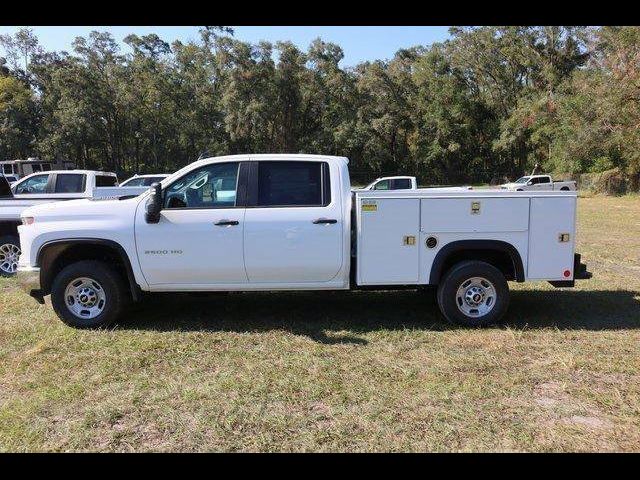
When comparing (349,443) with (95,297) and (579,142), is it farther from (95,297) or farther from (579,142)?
(579,142)

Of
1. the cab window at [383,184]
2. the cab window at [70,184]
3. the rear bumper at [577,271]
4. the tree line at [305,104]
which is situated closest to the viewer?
the rear bumper at [577,271]

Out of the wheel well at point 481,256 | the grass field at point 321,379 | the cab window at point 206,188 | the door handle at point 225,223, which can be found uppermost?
the cab window at point 206,188

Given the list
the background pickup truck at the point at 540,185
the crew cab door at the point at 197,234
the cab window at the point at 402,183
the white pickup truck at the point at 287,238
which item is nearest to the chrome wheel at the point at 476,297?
the white pickup truck at the point at 287,238

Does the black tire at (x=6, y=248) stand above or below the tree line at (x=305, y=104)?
below

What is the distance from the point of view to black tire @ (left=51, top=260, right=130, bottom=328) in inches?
236

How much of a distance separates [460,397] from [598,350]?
6.44 feet

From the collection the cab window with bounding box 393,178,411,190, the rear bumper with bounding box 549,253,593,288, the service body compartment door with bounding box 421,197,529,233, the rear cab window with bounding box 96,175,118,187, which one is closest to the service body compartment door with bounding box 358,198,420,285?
the service body compartment door with bounding box 421,197,529,233

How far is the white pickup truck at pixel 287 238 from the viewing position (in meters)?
5.89

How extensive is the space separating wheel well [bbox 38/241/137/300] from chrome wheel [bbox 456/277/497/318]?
3.66m

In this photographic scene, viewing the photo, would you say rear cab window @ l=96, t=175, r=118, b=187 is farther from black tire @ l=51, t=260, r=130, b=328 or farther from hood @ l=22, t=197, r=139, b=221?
black tire @ l=51, t=260, r=130, b=328

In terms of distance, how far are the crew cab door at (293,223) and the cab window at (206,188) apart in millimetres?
227

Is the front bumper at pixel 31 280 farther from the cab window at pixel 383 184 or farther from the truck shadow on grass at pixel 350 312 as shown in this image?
the cab window at pixel 383 184

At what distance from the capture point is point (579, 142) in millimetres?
35219

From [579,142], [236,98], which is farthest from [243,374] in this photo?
[236,98]
